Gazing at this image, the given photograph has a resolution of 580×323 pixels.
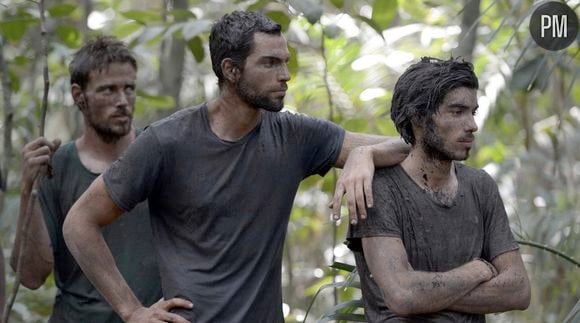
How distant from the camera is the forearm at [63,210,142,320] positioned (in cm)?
391

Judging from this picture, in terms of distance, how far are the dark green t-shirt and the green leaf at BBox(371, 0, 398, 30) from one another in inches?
59.3

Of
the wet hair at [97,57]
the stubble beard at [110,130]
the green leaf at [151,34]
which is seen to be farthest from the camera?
the green leaf at [151,34]

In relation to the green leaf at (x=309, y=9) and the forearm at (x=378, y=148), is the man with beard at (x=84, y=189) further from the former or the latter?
the forearm at (x=378, y=148)

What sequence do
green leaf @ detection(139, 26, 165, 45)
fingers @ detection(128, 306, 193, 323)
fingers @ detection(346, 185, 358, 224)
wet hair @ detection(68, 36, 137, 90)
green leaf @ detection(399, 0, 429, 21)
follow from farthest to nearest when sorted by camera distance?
green leaf @ detection(399, 0, 429, 21) → green leaf @ detection(139, 26, 165, 45) → wet hair @ detection(68, 36, 137, 90) → fingers @ detection(128, 306, 193, 323) → fingers @ detection(346, 185, 358, 224)

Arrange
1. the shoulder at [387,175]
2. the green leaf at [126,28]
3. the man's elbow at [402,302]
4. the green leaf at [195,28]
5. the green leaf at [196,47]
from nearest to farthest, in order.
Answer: the man's elbow at [402,302] → the shoulder at [387,175] → the green leaf at [195,28] → the green leaf at [196,47] → the green leaf at [126,28]

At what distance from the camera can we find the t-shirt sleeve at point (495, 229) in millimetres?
→ 3654

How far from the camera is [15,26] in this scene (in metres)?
5.41

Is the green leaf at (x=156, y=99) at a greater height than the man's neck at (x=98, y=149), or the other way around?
the green leaf at (x=156, y=99)

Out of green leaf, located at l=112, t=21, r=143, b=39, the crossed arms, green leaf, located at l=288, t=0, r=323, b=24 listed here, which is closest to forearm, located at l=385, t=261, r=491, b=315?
the crossed arms

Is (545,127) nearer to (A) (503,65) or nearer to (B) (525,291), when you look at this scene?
(A) (503,65)

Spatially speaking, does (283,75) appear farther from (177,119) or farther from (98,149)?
(98,149)

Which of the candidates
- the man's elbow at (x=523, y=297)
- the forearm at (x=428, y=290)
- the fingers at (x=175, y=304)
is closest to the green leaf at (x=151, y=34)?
the fingers at (x=175, y=304)

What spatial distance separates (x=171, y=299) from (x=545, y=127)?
5058 millimetres

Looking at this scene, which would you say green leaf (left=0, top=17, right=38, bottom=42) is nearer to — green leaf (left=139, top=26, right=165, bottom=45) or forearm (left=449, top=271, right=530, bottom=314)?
green leaf (left=139, top=26, right=165, bottom=45)
